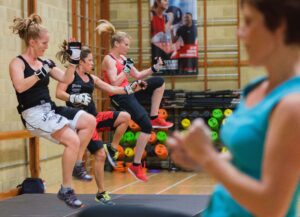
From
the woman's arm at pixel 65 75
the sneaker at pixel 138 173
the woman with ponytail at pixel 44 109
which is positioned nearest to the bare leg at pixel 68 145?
the woman with ponytail at pixel 44 109

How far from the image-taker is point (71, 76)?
6.00 meters

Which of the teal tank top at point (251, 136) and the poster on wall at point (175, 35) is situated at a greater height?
the poster on wall at point (175, 35)

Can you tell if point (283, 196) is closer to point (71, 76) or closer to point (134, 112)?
point (71, 76)

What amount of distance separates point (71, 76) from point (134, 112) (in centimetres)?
139

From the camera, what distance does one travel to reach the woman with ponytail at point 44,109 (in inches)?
218

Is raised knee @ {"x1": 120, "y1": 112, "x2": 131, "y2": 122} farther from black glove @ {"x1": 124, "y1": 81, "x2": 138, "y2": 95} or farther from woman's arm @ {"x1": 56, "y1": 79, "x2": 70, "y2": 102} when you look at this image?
woman's arm @ {"x1": 56, "y1": 79, "x2": 70, "y2": 102}

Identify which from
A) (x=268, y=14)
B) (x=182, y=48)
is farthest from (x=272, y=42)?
(x=182, y=48)

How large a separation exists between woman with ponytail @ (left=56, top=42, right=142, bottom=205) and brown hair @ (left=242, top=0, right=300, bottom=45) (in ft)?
15.1

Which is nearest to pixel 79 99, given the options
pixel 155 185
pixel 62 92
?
pixel 62 92

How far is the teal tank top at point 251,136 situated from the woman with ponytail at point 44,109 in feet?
13.5

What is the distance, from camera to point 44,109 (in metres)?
5.68

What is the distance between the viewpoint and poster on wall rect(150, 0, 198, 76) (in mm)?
10789

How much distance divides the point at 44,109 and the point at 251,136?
443cm

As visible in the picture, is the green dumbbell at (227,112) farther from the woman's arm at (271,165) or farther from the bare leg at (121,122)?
the woman's arm at (271,165)
